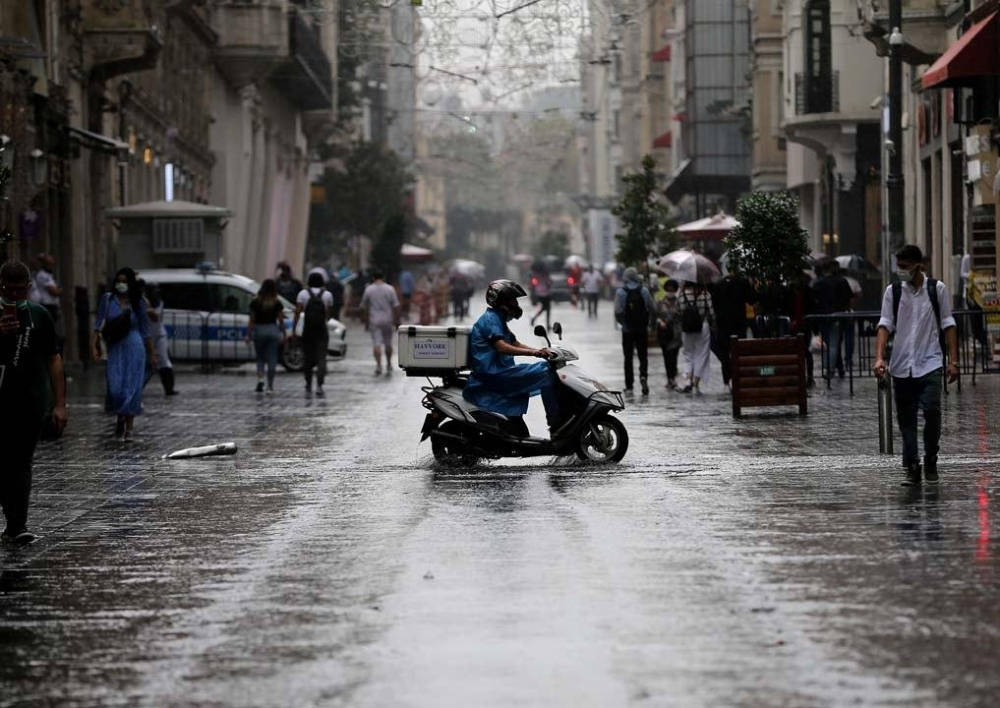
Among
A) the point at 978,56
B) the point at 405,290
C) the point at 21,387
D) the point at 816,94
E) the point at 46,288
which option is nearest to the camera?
the point at 21,387

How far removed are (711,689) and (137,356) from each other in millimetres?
13925

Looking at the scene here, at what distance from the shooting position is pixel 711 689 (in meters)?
7.06

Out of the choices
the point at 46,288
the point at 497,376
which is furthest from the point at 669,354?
the point at 497,376

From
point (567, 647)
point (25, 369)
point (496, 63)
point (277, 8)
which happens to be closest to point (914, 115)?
point (496, 63)

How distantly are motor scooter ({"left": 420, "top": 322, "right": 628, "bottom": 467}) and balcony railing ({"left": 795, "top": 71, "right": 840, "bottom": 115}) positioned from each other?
32005 mm

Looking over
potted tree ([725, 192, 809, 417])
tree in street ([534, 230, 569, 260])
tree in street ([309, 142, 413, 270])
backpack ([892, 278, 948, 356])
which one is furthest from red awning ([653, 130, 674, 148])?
backpack ([892, 278, 948, 356])

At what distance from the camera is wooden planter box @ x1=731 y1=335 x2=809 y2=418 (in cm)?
2167

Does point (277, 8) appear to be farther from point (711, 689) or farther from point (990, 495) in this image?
point (711, 689)

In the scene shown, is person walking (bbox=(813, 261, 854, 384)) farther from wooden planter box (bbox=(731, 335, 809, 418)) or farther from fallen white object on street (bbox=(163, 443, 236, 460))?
fallen white object on street (bbox=(163, 443, 236, 460))

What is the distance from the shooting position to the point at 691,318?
26.6 metres

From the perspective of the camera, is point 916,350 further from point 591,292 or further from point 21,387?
point 591,292

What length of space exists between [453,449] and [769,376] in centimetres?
595

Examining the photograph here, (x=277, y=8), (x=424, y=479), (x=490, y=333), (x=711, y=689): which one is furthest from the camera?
(x=277, y=8)

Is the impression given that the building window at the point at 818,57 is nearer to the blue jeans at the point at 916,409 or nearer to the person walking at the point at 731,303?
the person walking at the point at 731,303
